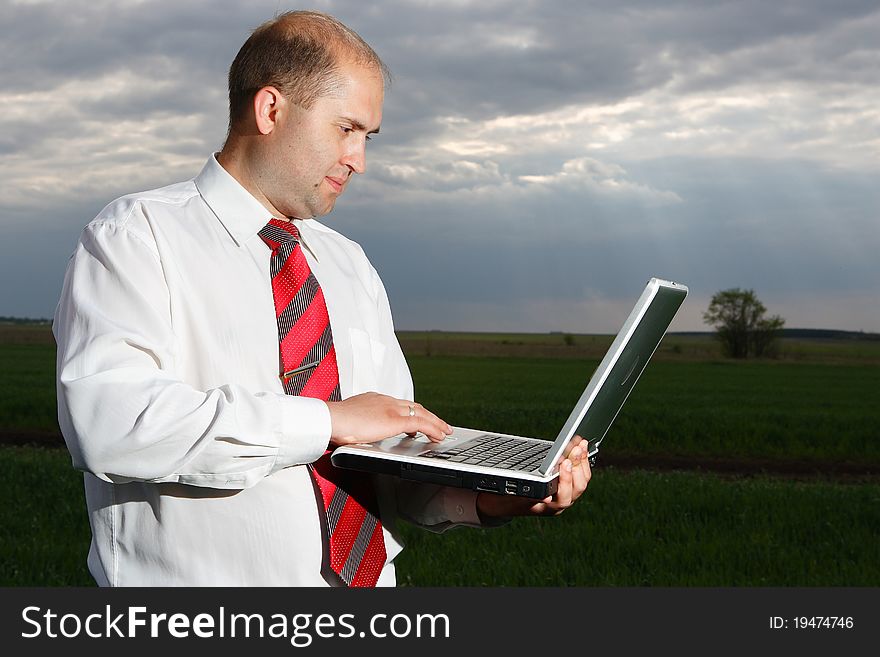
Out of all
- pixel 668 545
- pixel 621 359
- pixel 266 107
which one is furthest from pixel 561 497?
pixel 668 545

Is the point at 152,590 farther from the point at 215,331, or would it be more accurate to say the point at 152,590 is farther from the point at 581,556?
the point at 581,556

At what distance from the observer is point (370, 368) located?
2.26 meters

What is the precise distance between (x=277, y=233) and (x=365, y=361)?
40 cm

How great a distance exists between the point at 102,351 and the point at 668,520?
→ 269 inches

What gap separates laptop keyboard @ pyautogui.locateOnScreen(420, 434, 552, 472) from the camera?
2.06m

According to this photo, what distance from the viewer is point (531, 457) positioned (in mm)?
2217

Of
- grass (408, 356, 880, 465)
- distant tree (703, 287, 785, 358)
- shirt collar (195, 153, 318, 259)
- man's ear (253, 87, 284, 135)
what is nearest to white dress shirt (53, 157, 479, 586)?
shirt collar (195, 153, 318, 259)

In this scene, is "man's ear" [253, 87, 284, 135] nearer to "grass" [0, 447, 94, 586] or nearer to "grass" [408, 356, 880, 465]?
"grass" [0, 447, 94, 586]

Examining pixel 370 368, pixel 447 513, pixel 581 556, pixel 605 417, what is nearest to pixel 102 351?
pixel 370 368

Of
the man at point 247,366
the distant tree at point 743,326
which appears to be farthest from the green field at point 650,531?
the distant tree at point 743,326

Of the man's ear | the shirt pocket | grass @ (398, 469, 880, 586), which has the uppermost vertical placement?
the man's ear

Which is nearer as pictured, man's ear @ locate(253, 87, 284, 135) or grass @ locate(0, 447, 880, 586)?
man's ear @ locate(253, 87, 284, 135)

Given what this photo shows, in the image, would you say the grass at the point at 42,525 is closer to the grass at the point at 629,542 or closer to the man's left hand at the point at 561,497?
the grass at the point at 629,542

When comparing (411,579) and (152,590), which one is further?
(411,579)
